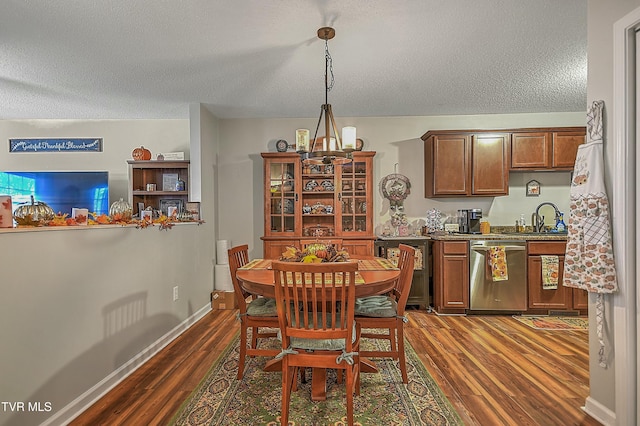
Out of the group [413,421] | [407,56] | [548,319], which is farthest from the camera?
[548,319]

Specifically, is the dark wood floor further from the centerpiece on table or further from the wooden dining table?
the centerpiece on table

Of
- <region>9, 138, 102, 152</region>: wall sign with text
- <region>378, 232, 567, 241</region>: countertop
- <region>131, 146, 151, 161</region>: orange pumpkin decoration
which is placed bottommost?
<region>378, 232, 567, 241</region>: countertop

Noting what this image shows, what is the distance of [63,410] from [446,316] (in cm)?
364

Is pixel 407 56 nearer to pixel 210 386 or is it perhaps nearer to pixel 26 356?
pixel 210 386

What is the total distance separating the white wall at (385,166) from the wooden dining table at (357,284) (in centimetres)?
230

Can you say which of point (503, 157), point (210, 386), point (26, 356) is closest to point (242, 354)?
point (210, 386)

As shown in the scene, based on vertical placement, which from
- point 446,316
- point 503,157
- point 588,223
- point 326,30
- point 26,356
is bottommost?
point 446,316

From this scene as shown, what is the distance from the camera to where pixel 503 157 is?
13.8 feet

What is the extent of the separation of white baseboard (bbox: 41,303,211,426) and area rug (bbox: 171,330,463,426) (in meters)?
0.59

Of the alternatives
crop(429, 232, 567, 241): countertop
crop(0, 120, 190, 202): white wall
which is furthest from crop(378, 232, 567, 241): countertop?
crop(0, 120, 190, 202): white wall

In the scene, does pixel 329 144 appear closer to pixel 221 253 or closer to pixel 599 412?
pixel 599 412

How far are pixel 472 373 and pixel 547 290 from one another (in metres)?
2.07

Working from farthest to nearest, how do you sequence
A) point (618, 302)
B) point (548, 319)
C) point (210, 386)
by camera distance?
point (548, 319)
point (210, 386)
point (618, 302)

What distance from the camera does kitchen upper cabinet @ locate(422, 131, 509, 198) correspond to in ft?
13.7
